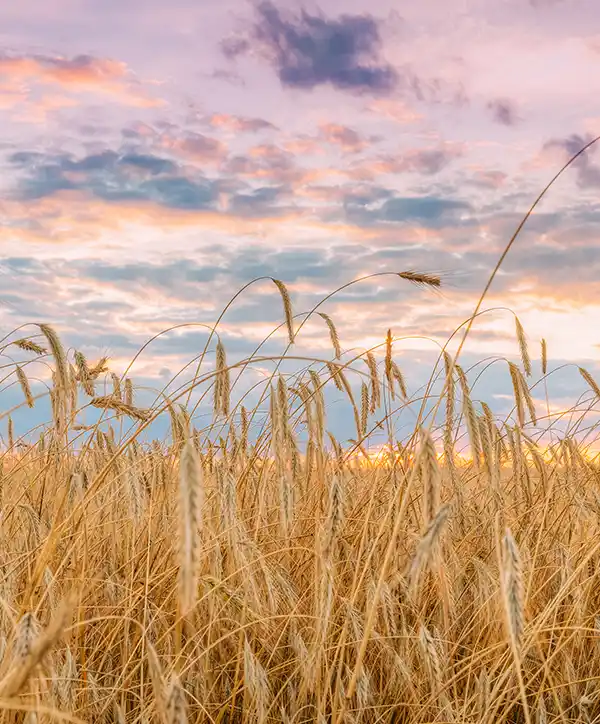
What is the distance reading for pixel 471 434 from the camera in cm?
232

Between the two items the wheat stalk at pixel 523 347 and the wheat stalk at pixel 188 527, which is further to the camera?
the wheat stalk at pixel 523 347

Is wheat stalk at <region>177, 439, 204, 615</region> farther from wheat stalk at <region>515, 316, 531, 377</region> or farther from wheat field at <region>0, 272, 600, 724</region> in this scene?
wheat stalk at <region>515, 316, 531, 377</region>

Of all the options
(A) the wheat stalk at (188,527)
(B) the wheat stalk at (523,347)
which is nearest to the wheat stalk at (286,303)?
(B) the wheat stalk at (523,347)

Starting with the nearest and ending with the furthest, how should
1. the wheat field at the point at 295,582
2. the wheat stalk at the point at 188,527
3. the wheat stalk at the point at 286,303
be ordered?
the wheat stalk at the point at 188,527, the wheat field at the point at 295,582, the wheat stalk at the point at 286,303

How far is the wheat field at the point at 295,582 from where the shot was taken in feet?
6.37

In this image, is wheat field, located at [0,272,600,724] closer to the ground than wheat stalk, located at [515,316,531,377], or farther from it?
closer to the ground

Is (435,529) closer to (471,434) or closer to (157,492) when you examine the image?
(471,434)

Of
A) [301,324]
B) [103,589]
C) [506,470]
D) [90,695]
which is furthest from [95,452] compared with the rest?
[506,470]

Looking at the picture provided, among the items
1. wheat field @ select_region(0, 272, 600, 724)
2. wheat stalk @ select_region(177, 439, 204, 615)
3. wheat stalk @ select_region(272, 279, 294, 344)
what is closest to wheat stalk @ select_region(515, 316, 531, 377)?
wheat field @ select_region(0, 272, 600, 724)

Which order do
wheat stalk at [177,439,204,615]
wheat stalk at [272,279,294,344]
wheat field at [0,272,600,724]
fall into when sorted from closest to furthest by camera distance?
wheat stalk at [177,439,204,615] → wheat field at [0,272,600,724] → wheat stalk at [272,279,294,344]

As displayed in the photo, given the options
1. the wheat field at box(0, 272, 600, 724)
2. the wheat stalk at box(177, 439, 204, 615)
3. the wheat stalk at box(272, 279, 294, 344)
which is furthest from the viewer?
the wheat stalk at box(272, 279, 294, 344)

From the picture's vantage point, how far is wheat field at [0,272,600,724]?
6.37 feet

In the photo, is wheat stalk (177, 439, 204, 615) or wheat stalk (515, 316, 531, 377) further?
wheat stalk (515, 316, 531, 377)

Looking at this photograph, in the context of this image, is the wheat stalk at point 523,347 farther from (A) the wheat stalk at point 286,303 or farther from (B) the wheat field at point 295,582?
(A) the wheat stalk at point 286,303
